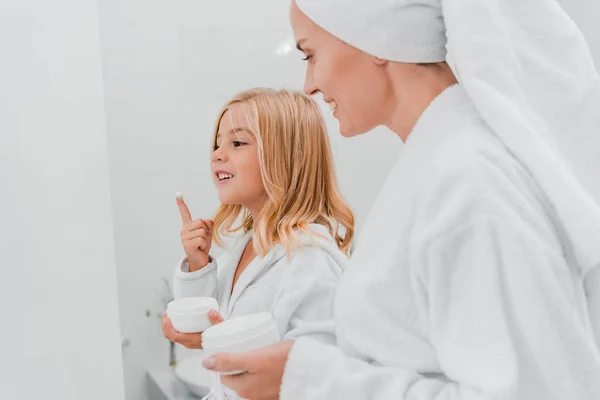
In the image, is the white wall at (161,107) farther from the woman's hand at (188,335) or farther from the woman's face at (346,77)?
the woman's face at (346,77)

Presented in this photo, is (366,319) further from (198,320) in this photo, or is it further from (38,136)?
(38,136)

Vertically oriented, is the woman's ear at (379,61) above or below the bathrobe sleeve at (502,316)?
above

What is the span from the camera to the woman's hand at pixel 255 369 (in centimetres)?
58

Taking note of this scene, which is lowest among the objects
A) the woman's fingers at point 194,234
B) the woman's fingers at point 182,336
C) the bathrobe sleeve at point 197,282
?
the bathrobe sleeve at point 197,282

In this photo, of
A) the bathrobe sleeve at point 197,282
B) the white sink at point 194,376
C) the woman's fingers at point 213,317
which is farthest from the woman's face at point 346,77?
the white sink at point 194,376

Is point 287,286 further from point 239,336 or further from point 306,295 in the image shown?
point 239,336

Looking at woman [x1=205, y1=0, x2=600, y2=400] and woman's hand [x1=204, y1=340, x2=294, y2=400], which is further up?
woman [x1=205, y1=0, x2=600, y2=400]

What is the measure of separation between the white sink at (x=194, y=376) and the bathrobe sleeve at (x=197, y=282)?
2.06 feet

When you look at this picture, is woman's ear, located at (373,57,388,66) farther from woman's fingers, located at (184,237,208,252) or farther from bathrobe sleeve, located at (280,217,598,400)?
woman's fingers, located at (184,237,208,252)

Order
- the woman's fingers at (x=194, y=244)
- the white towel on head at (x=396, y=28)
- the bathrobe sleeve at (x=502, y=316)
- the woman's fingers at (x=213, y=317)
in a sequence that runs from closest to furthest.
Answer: the bathrobe sleeve at (x=502, y=316) → the white towel on head at (x=396, y=28) → the woman's fingers at (x=213, y=317) → the woman's fingers at (x=194, y=244)

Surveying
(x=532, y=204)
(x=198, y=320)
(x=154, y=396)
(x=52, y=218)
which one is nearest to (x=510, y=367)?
(x=532, y=204)

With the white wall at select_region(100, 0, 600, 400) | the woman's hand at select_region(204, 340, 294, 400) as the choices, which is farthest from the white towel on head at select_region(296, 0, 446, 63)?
the white wall at select_region(100, 0, 600, 400)

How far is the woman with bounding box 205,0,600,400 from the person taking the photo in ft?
1.54

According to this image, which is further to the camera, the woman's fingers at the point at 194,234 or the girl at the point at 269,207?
the woman's fingers at the point at 194,234
